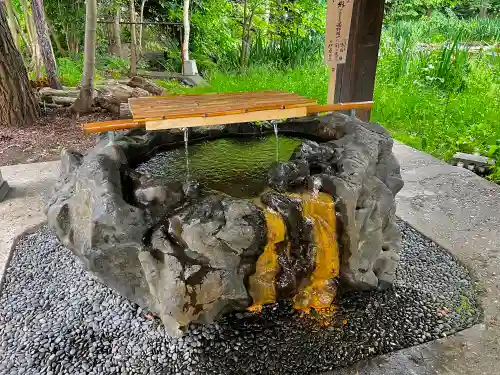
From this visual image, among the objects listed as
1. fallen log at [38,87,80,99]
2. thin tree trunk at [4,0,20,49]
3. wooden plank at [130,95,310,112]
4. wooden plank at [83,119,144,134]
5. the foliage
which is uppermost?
thin tree trunk at [4,0,20,49]

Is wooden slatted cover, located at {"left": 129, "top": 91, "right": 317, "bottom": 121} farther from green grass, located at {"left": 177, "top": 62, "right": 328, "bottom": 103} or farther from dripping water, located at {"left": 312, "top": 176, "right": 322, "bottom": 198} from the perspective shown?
green grass, located at {"left": 177, "top": 62, "right": 328, "bottom": 103}

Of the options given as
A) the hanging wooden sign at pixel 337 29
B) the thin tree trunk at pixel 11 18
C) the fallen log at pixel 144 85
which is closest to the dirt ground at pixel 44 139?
the fallen log at pixel 144 85

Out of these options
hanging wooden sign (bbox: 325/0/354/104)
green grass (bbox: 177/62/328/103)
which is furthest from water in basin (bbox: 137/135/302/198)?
green grass (bbox: 177/62/328/103)

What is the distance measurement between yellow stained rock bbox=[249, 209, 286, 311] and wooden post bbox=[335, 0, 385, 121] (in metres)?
2.47

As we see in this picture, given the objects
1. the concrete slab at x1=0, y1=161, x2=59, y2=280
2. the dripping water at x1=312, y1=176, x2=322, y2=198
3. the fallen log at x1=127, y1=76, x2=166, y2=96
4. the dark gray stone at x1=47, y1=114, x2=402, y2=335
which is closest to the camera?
the dark gray stone at x1=47, y1=114, x2=402, y2=335

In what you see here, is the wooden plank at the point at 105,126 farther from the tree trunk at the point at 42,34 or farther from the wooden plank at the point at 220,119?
the tree trunk at the point at 42,34

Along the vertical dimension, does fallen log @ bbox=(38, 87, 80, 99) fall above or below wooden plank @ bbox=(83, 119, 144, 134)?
below

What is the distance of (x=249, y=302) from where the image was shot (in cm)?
230

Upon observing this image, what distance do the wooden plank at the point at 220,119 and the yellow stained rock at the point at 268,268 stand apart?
63 cm

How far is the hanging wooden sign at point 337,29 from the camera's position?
3.48m

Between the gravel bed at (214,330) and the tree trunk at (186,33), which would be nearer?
the gravel bed at (214,330)

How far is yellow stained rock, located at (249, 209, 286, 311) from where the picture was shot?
7.00ft

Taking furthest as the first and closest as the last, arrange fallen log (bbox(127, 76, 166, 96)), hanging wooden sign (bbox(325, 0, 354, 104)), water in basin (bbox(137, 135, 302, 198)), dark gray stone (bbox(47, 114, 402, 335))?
1. fallen log (bbox(127, 76, 166, 96))
2. hanging wooden sign (bbox(325, 0, 354, 104))
3. water in basin (bbox(137, 135, 302, 198))
4. dark gray stone (bbox(47, 114, 402, 335))

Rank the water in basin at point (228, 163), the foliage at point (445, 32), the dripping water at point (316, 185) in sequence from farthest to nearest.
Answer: the foliage at point (445, 32)
the water in basin at point (228, 163)
the dripping water at point (316, 185)
